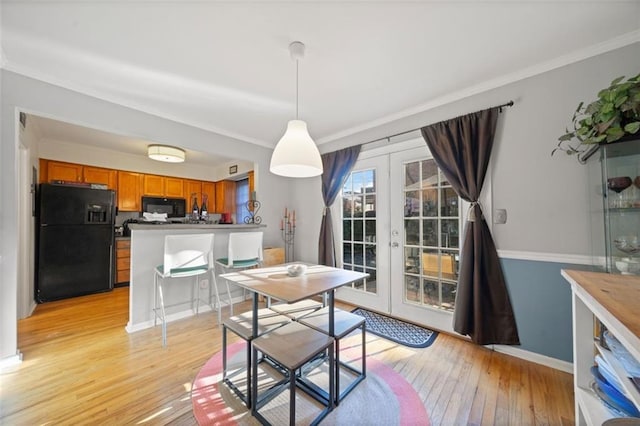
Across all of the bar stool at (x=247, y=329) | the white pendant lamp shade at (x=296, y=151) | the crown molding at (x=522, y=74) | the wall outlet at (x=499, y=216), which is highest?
the crown molding at (x=522, y=74)

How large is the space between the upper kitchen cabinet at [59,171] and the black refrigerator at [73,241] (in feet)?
1.74

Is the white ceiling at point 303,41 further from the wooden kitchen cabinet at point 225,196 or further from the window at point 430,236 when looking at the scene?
the wooden kitchen cabinet at point 225,196

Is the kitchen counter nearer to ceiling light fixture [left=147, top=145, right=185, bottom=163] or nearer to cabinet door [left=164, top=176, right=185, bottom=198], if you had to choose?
ceiling light fixture [left=147, top=145, right=185, bottom=163]

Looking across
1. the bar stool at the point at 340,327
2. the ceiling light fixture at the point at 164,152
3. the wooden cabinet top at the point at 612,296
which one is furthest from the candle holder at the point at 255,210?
the wooden cabinet top at the point at 612,296

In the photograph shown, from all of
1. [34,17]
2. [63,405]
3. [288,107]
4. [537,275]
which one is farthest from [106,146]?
[537,275]

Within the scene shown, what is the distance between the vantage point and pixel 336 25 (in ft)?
4.99

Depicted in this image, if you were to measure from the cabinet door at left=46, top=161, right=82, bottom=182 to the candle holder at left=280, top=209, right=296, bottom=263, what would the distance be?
3475mm

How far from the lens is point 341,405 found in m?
1.49

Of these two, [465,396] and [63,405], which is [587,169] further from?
[63,405]

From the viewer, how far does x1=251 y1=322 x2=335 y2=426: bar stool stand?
4.14ft

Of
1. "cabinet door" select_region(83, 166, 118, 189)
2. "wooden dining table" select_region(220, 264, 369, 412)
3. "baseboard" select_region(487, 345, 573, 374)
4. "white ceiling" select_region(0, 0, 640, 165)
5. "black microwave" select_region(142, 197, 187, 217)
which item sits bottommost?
"baseboard" select_region(487, 345, 573, 374)

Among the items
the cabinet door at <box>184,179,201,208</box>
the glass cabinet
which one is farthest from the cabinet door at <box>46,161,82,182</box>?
the glass cabinet

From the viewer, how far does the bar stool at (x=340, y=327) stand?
1533 mm

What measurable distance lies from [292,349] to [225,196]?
479 centimetres
